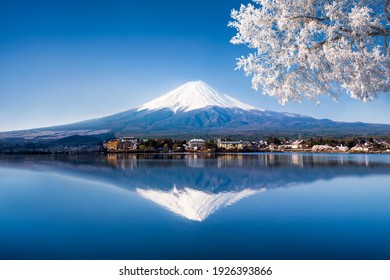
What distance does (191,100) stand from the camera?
3482 inches

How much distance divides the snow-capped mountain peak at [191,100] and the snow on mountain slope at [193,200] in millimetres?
73004

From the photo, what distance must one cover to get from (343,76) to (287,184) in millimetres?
4158

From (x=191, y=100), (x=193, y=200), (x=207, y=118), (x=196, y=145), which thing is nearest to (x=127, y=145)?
(x=196, y=145)

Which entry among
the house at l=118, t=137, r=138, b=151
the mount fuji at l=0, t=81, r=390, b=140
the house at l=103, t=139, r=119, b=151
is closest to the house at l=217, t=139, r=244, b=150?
the house at l=118, t=137, r=138, b=151

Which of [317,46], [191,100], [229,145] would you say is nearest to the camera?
[317,46]

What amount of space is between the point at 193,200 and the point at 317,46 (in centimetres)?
272

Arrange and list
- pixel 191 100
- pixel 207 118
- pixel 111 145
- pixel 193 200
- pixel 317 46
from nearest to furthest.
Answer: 1. pixel 317 46
2. pixel 193 200
3. pixel 111 145
4. pixel 207 118
5. pixel 191 100

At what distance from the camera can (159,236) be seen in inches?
136

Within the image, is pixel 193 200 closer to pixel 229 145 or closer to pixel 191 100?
pixel 229 145

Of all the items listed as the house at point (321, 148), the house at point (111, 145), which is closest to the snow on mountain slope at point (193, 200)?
the house at point (111, 145)

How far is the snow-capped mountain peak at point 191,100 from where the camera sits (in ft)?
270

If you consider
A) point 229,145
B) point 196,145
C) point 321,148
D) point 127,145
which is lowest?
point 321,148

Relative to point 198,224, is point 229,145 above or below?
below

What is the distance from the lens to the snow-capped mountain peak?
270 feet
